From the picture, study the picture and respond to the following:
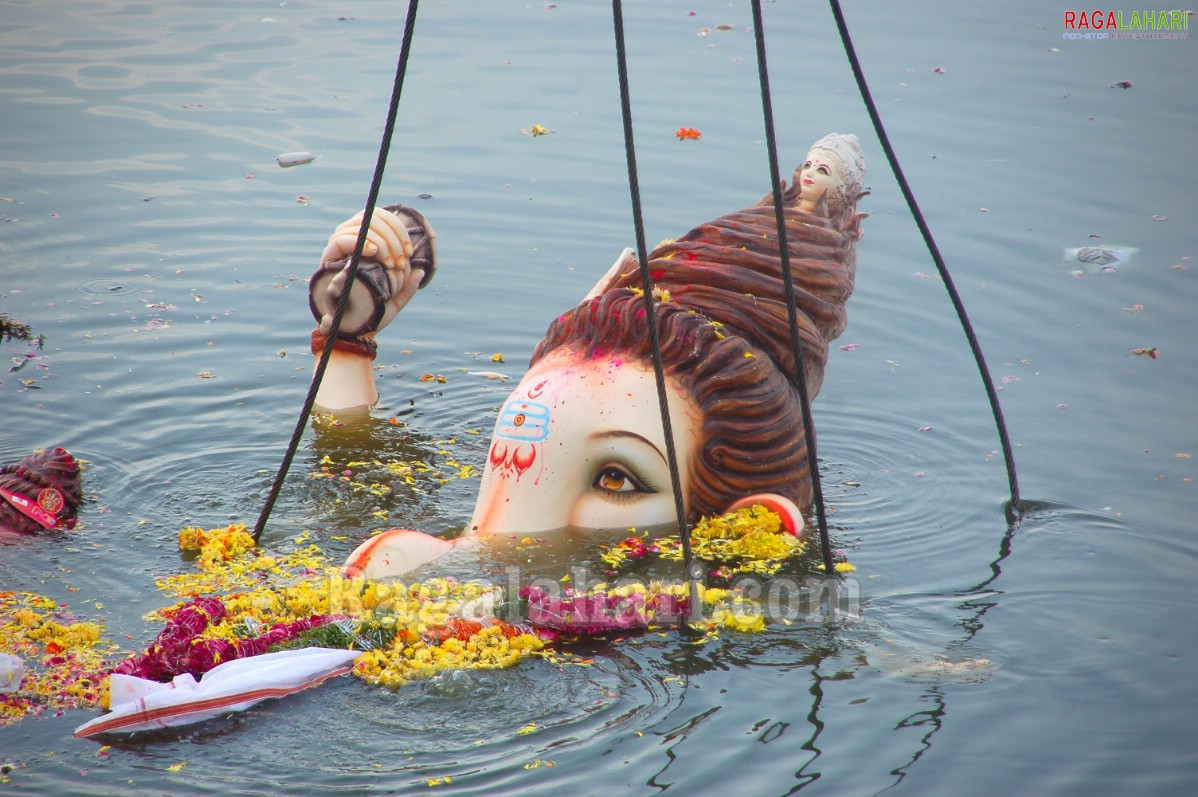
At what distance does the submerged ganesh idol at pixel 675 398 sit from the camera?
4.53 metres

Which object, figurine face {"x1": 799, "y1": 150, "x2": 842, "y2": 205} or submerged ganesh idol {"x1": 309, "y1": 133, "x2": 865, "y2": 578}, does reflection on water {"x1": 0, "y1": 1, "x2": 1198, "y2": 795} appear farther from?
figurine face {"x1": 799, "y1": 150, "x2": 842, "y2": 205}

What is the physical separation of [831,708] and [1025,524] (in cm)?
165

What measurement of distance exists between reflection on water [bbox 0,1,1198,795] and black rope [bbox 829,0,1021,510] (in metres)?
0.26

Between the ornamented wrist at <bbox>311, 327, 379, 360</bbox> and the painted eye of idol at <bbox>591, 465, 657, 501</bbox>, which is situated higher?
the ornamented wrist at <bbox>311, 327, 379, 360</bbox>

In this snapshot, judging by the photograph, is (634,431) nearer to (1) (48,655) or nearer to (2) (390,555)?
(2) (390,555)

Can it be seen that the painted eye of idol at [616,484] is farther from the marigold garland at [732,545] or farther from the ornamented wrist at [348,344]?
the ornamented wrist at [348,344]

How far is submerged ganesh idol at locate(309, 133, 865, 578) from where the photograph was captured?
178 inches

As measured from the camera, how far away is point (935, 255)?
4.82 metres

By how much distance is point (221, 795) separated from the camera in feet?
11.2

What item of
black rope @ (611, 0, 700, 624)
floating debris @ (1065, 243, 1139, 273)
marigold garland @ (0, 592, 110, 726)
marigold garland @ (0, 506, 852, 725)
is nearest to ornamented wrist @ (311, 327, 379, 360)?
marigold garland @ (0, 506, 852, 725)

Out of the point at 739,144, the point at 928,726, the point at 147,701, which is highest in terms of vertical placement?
the point at 739,144

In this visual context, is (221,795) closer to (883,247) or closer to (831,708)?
(831,708)

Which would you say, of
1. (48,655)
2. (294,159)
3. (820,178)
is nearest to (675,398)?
(820,178)

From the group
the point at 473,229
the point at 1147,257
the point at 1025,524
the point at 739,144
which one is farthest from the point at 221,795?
the point at 739,144
